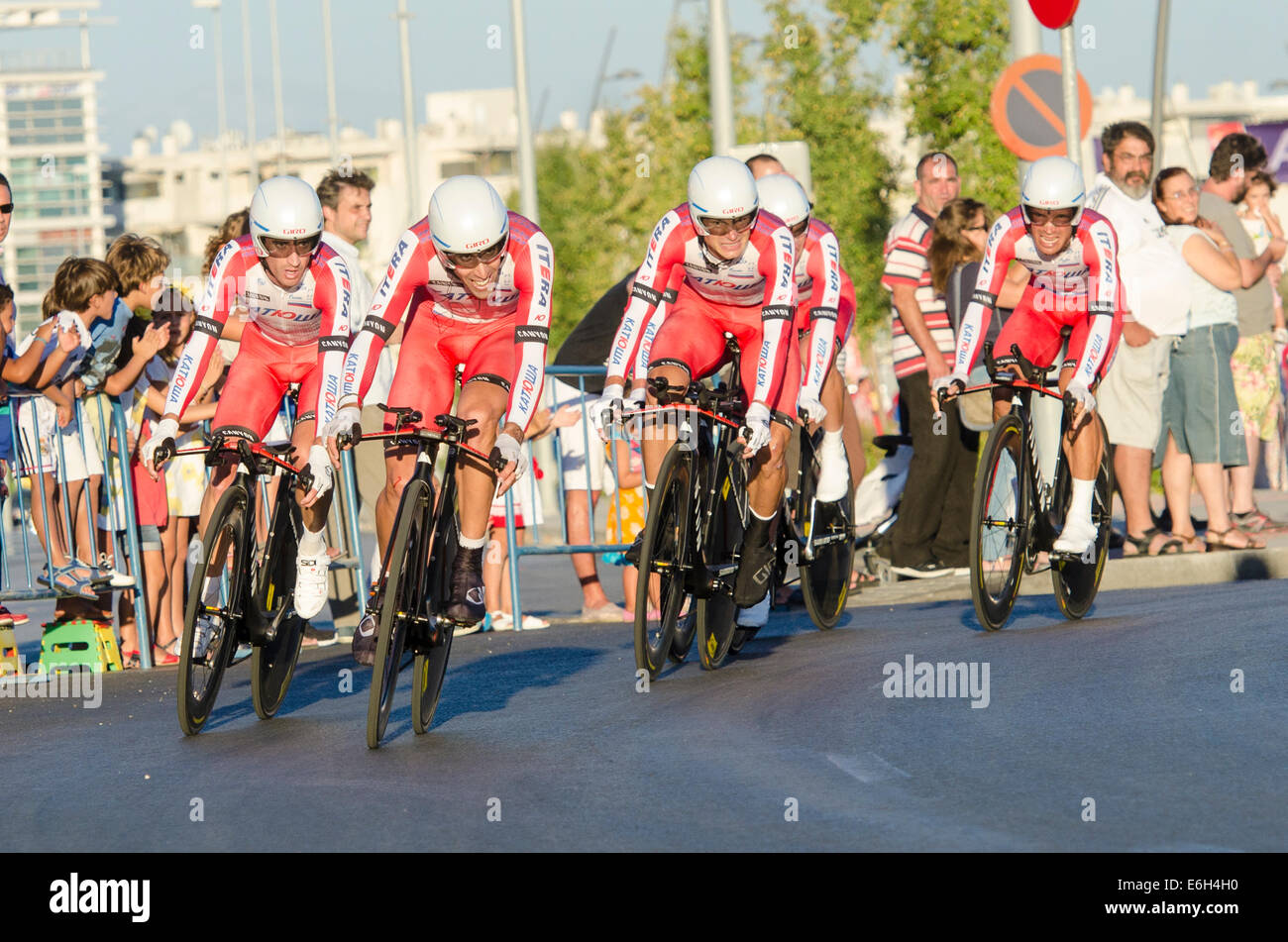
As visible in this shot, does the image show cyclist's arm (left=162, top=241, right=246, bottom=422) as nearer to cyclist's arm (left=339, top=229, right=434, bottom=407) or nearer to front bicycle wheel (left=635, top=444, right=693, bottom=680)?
cyclist's arm (left=339, top=229, right=434, bottom=407)

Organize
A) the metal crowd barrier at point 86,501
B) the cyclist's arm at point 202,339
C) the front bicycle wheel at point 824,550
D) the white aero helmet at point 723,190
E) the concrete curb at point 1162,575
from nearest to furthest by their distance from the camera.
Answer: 1. the cyclist's arm at point 202,339
2. the white aero helmet at point 723,190
3. the front bicycle wheel at point 824,550
4. the metal crowd barrier at point 86,501
5. the concrete curb at point 1162,575

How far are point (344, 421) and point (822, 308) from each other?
2.93 meters

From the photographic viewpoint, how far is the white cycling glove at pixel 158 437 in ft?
26.6

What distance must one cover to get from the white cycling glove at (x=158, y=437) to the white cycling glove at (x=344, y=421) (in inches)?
28.5

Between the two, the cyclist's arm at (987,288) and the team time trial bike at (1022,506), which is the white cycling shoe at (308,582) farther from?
the cyclist's arm at (987,288)

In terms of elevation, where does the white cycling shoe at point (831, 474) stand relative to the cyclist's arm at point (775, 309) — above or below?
below

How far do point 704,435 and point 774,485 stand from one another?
21.7 inches

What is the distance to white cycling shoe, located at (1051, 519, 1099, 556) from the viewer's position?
10.2 meters

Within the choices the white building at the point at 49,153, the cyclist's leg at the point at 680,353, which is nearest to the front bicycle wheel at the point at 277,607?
the cyclist's leg at the point at 680,353

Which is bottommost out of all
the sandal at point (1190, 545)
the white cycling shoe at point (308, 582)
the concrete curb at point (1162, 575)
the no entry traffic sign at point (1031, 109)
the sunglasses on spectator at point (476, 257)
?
the concrete curb at point (1162, 575)

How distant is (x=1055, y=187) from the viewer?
33.0 feet

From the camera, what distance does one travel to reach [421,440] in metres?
7.72
